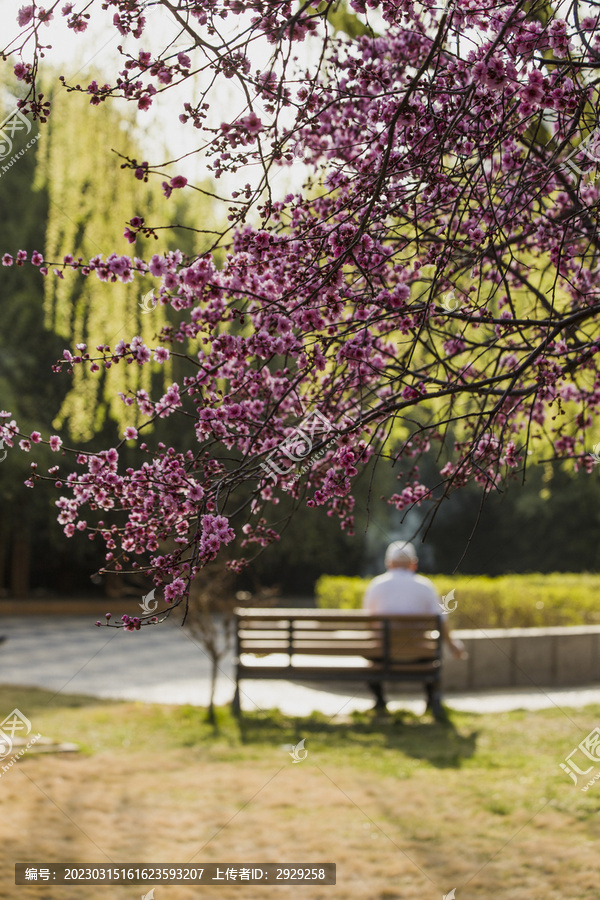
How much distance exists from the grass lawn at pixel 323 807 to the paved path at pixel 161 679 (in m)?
1.10

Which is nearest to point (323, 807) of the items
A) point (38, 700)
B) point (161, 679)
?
point (38, 700)

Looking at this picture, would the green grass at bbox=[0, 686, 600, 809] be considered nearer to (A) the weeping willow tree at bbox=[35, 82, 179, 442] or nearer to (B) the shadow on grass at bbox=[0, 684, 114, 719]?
(B) the shadow on grass at bbox=[0, 684, 114, 719]

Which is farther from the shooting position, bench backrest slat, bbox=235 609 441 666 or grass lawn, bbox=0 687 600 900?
bench backrest slat, bbox=235 609 441 666

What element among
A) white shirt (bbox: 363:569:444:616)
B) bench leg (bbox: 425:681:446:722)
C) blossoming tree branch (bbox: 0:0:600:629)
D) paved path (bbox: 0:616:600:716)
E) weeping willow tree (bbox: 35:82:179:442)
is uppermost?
weeping willow tree (bbox: 35:82:179:442)

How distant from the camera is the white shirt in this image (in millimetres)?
Result: 8836

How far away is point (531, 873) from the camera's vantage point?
14.7ft

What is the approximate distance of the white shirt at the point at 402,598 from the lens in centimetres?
884

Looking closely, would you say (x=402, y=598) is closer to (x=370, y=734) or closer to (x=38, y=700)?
(x=370, y=734)

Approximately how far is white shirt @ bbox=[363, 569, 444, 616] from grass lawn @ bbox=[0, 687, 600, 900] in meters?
1.14

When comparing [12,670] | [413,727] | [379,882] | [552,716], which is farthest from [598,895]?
[12,670]

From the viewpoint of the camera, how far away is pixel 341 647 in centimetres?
859

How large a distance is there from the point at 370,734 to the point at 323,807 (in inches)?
88.2

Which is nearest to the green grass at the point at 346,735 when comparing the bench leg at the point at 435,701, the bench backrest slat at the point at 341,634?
the bench leg at the point at 435,701

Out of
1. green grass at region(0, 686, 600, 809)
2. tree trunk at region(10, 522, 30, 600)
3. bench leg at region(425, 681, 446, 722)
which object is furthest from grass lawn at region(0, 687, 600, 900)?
tree trunk at region(10, 522, 30, 600)
